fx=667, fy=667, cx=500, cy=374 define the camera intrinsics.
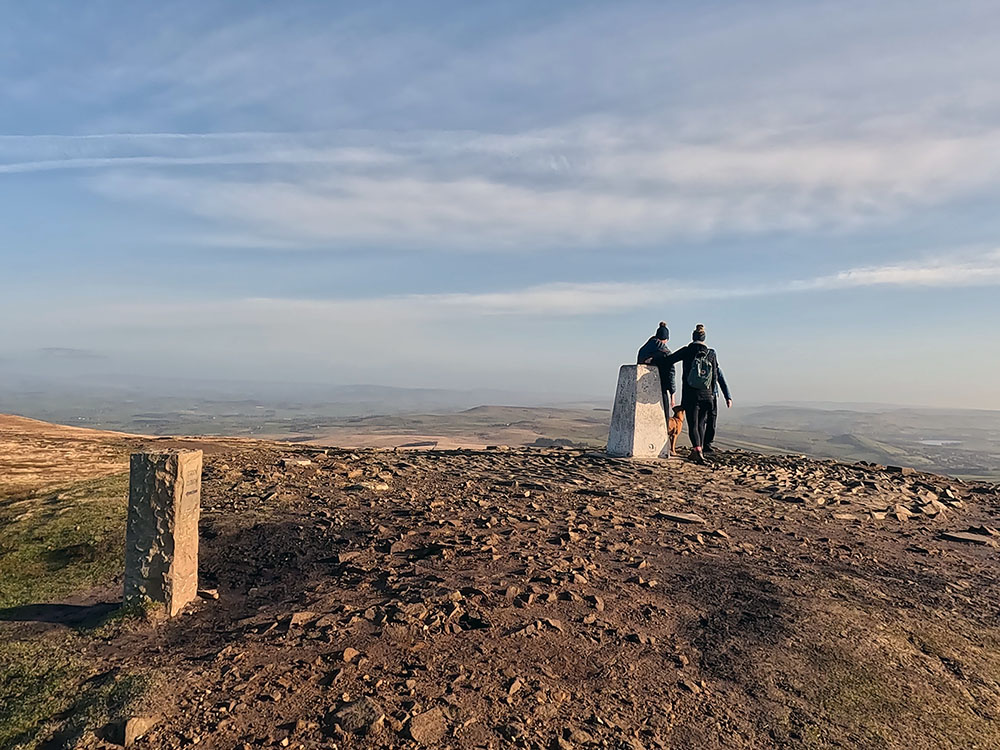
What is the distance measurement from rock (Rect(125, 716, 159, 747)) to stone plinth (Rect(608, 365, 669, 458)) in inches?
421

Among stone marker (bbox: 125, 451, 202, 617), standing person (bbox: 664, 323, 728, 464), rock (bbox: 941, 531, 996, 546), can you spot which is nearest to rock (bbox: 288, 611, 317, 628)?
stone marker (bbox: 125, 451, 202, 617)

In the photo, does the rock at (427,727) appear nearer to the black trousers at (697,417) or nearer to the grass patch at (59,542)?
the grass patch at (59,542)

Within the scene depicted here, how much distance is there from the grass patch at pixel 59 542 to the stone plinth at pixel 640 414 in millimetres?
8958

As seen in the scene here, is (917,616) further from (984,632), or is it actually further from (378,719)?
(378,719)

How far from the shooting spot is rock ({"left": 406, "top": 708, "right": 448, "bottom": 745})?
3764 mm

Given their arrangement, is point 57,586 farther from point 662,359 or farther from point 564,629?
point 662,359

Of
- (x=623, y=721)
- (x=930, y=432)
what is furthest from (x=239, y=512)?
(x=930, y=432)

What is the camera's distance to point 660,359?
1385 cm

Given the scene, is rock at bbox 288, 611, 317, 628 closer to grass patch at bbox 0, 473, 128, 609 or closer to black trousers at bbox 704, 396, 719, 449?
grass patch at bbox 0, 473, 128, 609

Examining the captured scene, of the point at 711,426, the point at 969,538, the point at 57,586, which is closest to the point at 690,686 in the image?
the point at 57,586

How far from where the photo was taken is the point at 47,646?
5.15m

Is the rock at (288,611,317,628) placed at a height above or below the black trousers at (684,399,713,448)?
below

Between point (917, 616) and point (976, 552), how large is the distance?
310 centimetres

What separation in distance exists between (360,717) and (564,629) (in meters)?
1.88
